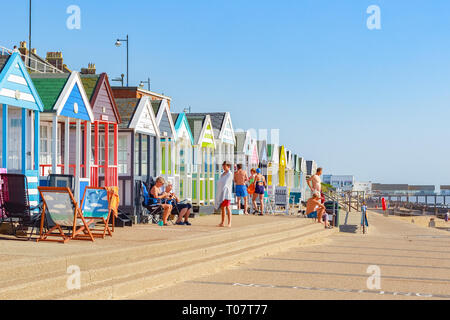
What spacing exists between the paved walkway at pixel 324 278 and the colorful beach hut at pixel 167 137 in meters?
4.83

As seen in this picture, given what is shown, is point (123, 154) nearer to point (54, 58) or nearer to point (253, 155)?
point (253, 155)

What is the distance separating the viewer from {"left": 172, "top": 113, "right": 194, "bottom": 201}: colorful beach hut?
1802cm

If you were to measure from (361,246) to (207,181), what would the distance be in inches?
276

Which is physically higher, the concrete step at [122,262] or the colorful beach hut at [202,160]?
the colorful beach hut at [202,160]

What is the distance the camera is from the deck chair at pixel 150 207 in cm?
1397

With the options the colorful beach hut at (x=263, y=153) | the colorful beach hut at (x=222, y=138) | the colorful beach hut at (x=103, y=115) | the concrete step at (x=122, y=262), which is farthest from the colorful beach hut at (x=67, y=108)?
the colorful beach hut at (x=263, y=153)

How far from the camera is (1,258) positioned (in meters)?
7.51

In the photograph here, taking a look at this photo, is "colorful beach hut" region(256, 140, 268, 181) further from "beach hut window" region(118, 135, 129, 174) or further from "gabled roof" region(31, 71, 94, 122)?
"gabled roof" region(31, 71, 94, 122)

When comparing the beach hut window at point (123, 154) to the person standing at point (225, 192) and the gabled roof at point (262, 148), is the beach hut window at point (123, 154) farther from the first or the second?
the gabled roof at point (262, 148)

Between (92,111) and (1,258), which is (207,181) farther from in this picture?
(1,258)

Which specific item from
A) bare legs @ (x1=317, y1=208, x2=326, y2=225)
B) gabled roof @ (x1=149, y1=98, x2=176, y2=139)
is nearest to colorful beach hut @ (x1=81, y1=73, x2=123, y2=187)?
gabled roof @ (x1=149, y1=98, x2=176, y2=139)

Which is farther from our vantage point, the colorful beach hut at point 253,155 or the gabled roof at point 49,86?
the colorful beach hut at point 253,155
